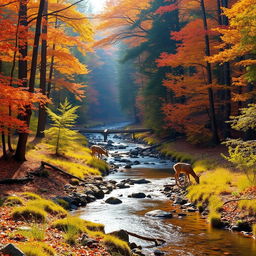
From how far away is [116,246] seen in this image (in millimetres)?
7035

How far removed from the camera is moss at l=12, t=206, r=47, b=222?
26.8 ft

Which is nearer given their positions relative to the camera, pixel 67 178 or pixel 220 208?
pixel 220 208

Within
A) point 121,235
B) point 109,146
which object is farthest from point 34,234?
point 109,146

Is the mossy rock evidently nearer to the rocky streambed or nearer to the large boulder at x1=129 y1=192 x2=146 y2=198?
the rocky streambed

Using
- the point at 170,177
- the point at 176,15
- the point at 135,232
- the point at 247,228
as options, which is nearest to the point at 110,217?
the point at 135,232

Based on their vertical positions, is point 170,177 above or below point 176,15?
below

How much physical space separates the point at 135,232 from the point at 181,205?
343cm

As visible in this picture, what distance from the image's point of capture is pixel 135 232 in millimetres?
9281

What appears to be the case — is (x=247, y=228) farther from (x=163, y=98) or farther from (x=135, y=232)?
(x=163, y=98)

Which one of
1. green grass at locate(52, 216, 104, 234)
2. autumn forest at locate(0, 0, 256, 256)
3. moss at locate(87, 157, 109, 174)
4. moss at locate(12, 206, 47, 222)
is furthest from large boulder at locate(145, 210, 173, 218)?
moss at locate(87, 157, 109, 174)

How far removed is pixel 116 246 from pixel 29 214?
251 cm

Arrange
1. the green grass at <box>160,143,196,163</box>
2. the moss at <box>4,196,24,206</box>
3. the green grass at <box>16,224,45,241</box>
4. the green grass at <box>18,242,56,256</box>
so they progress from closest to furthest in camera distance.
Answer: the green grass at <box>18,242,56,256</box> → the green grass at <box>16,224,45,241</box> → the moss at <box>4,196,24,206</box> → the green grass at <box>160,143,196,163</box>

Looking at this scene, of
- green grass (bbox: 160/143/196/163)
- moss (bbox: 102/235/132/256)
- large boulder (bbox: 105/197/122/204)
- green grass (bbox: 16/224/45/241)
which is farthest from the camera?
green grass (bbox: 160/143/196/163)

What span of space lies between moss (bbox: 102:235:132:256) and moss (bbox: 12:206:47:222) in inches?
75.8
